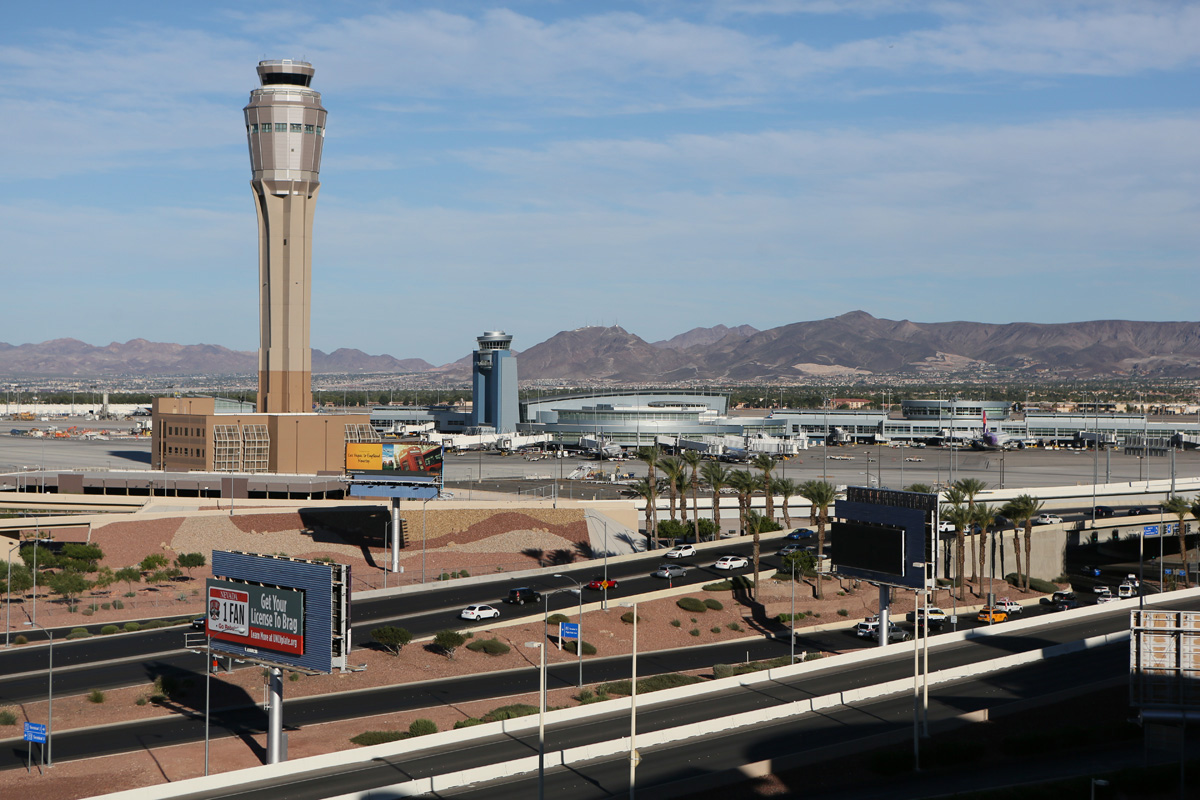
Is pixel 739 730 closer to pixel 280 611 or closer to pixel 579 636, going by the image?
pixel 579 636

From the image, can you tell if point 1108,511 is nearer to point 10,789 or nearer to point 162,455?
point 162,455

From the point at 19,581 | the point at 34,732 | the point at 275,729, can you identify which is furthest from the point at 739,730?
the point at 19,581

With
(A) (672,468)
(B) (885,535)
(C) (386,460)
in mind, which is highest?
(C) (386,460)

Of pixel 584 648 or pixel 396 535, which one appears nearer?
pixel 584 648

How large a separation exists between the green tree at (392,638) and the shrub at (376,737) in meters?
15.6

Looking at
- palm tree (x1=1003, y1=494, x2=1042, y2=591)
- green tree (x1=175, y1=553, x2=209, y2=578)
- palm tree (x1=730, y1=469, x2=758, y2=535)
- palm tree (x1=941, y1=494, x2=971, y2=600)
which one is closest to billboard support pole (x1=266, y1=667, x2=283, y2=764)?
green tree (x1=175, y1=553, x2=209, y2=578)

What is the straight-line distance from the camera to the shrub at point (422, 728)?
175 feet

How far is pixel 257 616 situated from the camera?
167ft

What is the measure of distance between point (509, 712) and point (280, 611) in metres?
12.6

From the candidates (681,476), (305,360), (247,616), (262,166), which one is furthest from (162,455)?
(247,616)

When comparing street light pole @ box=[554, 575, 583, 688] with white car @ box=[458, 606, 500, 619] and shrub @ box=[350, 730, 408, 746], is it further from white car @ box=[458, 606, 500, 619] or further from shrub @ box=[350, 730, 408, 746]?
shrub @ box=[350, 730, 408, 746]

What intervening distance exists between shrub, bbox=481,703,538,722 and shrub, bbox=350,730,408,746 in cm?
449

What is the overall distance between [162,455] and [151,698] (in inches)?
3180

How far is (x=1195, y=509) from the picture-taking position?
102m
